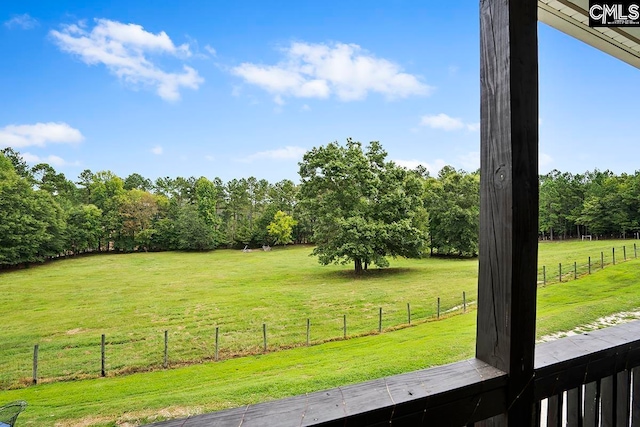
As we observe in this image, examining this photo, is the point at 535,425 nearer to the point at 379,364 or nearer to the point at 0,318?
the point at 379,364

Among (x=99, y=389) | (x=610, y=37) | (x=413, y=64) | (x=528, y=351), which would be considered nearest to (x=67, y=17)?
(x=99, y=389)

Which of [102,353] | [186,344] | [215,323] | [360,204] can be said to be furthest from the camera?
[360,204]

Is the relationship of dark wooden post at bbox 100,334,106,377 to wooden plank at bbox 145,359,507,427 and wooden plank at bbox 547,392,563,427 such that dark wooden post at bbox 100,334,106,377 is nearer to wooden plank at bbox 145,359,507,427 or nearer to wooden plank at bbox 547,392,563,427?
wooden plank at bbox 145,359,507,427

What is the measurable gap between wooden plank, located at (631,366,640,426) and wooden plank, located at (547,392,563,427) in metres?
0.32

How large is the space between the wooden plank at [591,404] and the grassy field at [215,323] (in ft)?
2.83

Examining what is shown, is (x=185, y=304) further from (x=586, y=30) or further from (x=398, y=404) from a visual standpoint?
(x=586, y=30)

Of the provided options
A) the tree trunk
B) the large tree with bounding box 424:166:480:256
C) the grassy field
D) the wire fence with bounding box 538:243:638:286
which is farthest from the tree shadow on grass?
the wire fence with bounding box 538:243:638:286

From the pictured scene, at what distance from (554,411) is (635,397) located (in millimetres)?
340

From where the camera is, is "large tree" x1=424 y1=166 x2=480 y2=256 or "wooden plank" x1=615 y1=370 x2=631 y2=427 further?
"large tree" x1=424 y1=166 x2=480 y2=256

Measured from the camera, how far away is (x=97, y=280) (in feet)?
8.57

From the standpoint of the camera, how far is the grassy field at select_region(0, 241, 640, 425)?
1624 mm

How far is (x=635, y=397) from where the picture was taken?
82cm

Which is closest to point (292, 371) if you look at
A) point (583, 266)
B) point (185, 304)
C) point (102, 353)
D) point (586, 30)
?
point (102, 353)

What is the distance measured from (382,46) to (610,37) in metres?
1.37
